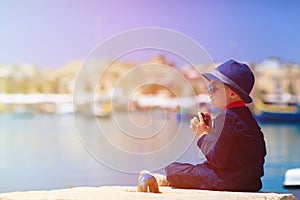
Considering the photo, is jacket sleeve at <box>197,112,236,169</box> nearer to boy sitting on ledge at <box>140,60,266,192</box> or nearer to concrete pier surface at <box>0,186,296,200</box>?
boy sitting on ledge at <box>140,60,266,192</box>

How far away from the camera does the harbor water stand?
5.61 metres

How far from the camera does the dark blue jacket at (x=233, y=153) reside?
2078 millimetres

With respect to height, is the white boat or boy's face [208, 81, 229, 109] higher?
boy's face [208, 81, 229, 109]

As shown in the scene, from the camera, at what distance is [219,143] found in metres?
2.07

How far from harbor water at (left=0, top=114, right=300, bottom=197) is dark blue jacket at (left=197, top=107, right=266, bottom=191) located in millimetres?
2975

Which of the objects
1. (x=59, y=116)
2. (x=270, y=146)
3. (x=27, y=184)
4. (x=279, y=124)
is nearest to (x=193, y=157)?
(x=27, y=184)

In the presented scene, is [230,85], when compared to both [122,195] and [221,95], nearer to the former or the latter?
[221,95]

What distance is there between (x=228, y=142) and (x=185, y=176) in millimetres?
203

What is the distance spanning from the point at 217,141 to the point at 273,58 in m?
4.51

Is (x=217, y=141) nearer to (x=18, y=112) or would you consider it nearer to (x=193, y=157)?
(x=193, y=157)

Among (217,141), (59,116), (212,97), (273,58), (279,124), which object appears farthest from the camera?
Result: (279,124)

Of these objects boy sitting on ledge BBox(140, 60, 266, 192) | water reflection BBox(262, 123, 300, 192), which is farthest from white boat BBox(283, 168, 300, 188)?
boy sitting on ledge BBox(140, 60, 266, 192)

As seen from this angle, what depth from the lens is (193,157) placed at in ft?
7.53

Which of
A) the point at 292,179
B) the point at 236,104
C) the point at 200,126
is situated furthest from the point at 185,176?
the point at 292,179
